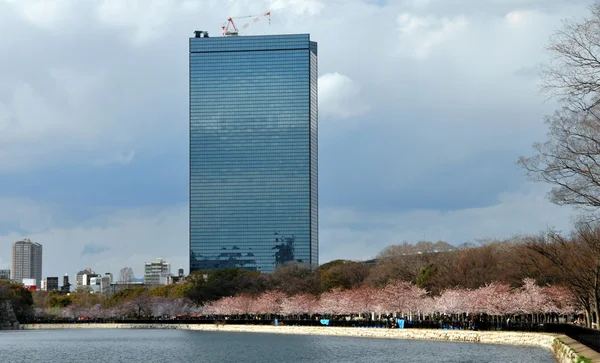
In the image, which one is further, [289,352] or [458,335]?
[458,335]

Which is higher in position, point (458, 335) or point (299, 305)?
point (299, 305)

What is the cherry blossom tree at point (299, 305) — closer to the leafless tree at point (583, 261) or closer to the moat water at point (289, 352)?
the moat water at point (289, 352)

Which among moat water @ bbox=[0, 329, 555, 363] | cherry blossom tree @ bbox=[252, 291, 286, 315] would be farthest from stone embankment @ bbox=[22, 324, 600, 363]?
cherry blossom tree @ bbox=[252, 291, 286, 315]

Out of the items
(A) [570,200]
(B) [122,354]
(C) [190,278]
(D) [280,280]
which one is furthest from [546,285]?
(C) [190,278]

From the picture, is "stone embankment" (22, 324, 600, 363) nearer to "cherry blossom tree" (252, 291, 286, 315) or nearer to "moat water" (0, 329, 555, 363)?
"moat water" (0, 329, 555, 363)

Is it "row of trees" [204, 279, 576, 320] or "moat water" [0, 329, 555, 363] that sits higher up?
"row of trees" [204, 279, 576, 320]

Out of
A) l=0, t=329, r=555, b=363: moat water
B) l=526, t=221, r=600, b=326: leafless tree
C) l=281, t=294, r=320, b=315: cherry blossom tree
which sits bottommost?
l=0, t=329, r=555, b=363: moat water

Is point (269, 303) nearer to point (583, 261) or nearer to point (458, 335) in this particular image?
point (458, 335)

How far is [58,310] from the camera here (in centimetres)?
18988

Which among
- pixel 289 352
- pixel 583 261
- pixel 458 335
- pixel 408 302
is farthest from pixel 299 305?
pixel 583 261

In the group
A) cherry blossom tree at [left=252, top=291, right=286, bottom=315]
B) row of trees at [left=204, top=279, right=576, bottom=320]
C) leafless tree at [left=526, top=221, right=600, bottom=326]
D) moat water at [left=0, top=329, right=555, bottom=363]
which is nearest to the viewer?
leafless tree at [left=526, top=221, right=600, bottom=326]

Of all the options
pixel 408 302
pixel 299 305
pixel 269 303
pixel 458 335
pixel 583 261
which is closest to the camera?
pixel 583 261

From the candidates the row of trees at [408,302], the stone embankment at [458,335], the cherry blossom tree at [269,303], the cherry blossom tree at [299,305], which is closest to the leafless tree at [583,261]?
the stone embankment at [458,335]

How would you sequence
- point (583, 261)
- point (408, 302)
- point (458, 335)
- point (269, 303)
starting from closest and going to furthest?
point (583, 261) < point (458, 335) < point (408, 302) < point (269, 303)
